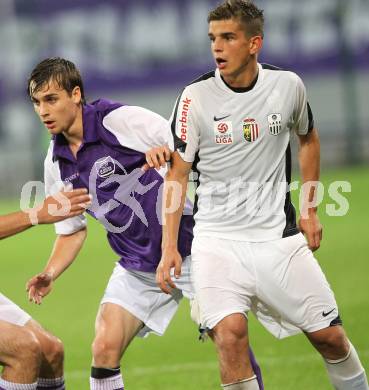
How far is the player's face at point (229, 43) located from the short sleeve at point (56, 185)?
1.31 metres

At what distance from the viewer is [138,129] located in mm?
6039

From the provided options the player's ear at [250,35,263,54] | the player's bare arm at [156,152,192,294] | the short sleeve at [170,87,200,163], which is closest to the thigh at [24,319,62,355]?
the player's bare arm at [156,152,192,294]

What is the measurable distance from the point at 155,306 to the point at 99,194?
2.43ft

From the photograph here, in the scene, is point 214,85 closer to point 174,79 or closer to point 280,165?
point 280,165

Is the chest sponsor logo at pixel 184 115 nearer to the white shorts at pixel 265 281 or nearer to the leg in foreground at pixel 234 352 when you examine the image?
the white shorts at pixel 265 281

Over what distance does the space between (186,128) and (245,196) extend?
1.57 ft

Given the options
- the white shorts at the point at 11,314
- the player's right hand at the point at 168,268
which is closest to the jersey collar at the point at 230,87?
the player's right hand at the point at 168,268

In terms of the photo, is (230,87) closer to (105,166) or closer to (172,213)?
(172,213)

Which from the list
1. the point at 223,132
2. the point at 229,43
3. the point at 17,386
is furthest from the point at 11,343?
the point at 229,43

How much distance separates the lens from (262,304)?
18.1ft

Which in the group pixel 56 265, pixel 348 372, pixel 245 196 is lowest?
pixel 348 372

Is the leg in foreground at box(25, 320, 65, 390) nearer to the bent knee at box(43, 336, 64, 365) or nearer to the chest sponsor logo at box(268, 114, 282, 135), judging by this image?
the bent knee at box(43, 336, 64, 365)

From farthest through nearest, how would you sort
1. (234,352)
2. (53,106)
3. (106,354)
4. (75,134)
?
(75,134)
(53,106)
(106,354)
(234,352)

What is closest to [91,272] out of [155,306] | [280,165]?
[155,306]
